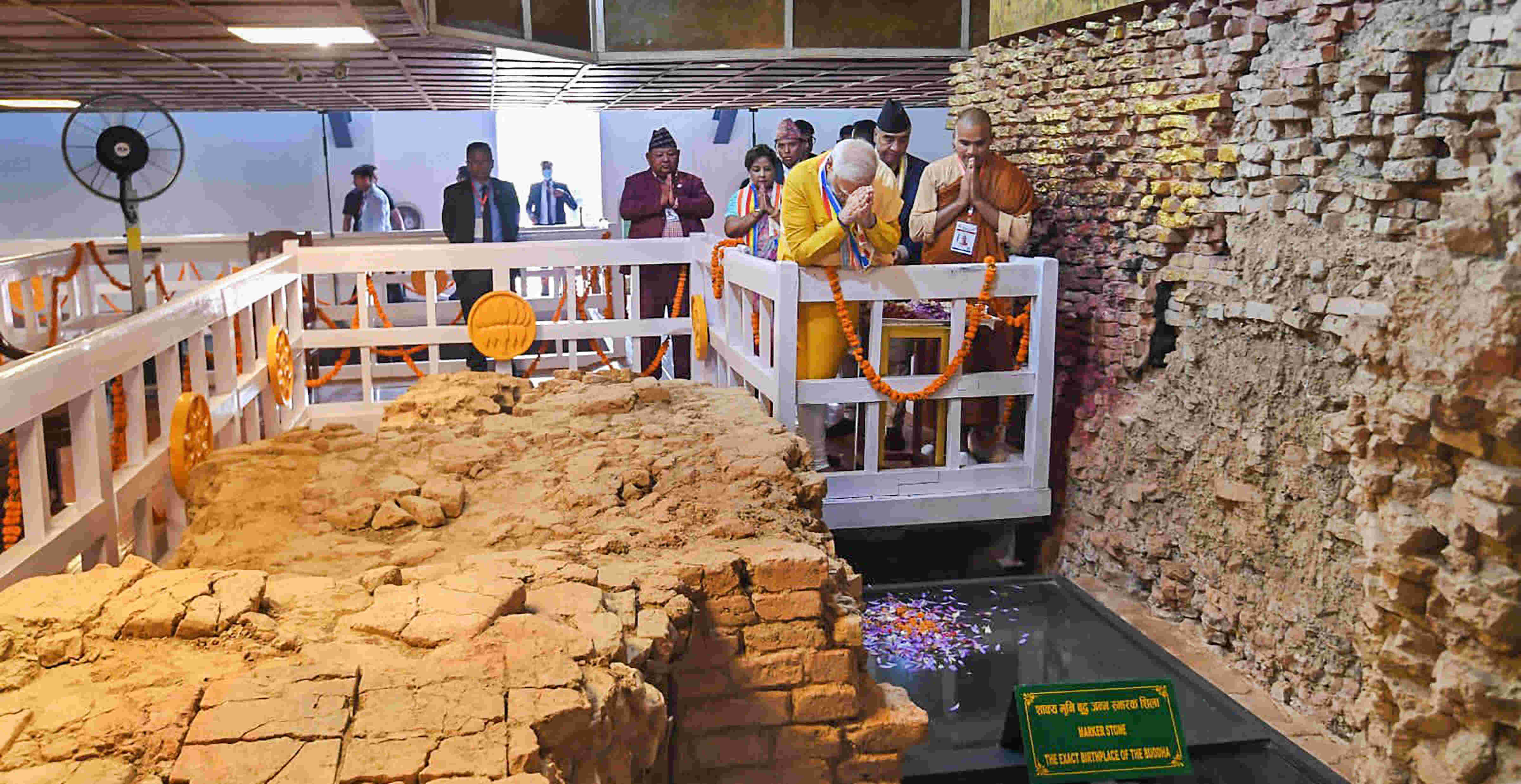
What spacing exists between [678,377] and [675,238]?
1026 mm

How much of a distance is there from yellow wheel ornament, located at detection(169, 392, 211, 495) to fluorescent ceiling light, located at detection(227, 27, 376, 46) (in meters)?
4.55

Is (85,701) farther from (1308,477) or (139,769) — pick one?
(1308,477)

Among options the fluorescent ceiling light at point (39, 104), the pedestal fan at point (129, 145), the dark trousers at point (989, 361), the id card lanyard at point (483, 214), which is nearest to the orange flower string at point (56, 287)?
the pedestal fan at point (129, 145)

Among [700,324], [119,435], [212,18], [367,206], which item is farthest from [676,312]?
[367,206]

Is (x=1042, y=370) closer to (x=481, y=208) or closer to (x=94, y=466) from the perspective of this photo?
(x=94, y=466)

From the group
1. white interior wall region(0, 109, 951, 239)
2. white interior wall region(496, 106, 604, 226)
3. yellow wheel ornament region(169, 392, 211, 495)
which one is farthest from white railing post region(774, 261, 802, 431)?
white interior wall region(496, 106, 604, 226)

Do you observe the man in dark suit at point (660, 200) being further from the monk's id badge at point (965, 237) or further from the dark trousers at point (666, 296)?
the monk's id badge at point (965, 237)

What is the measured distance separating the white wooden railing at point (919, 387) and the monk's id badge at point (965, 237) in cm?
30

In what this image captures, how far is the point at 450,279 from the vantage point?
12.3 metres

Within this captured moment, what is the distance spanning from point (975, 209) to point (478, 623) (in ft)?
15.3

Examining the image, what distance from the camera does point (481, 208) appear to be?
9.28 m

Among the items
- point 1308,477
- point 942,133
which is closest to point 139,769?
point 1308,477

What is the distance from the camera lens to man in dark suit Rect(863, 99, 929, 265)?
6797 millimetres

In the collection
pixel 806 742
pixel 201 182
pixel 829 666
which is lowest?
pixel 806 742
